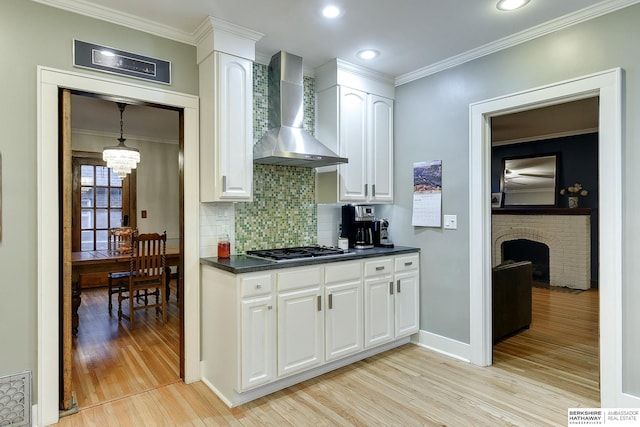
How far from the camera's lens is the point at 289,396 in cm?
259

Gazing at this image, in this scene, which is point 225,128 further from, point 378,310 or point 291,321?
point 378,310

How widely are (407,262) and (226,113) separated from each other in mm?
2050

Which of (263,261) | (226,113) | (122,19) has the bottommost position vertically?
(263,261)

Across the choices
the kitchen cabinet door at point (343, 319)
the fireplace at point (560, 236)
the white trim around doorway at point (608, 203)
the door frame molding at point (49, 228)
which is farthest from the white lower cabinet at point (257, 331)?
the fireplace at point (560, 236)

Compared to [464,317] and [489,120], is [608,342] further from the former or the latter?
[489,120]

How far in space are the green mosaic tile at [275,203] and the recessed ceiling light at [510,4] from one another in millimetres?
1698

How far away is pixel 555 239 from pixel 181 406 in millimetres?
6442

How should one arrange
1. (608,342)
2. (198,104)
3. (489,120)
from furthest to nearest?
(489,120) → (198,104) → (608,342)

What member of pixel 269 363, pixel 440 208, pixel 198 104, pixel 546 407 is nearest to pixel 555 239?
pixel 440 208

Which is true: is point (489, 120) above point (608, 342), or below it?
above

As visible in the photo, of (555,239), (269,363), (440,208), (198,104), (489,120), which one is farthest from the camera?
(555,239)

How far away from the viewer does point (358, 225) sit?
3.62 meters

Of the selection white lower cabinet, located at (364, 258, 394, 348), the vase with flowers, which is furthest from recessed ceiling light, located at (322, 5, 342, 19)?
the vase with flowers

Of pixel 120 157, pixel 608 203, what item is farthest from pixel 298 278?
pixel 120 157
